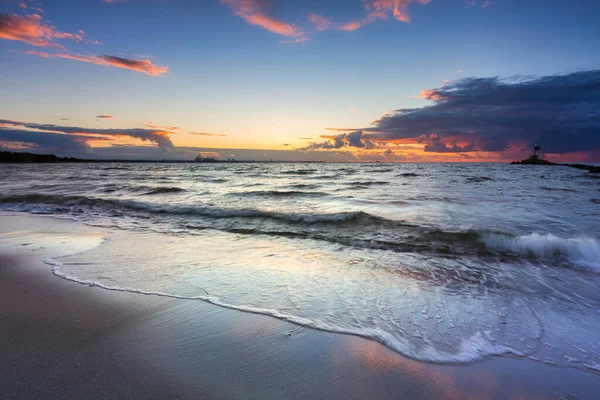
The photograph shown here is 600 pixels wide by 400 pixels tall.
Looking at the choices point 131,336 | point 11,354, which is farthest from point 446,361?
point 11,354

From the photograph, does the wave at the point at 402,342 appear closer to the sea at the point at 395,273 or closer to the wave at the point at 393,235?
the sea at the point at 395,273

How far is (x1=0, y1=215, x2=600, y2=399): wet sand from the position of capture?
2.05 metres

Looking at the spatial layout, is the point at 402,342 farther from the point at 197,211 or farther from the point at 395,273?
the point at 197,211

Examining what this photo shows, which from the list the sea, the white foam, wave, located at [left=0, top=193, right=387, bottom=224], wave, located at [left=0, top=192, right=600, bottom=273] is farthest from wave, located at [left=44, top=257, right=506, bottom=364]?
wave, located at [left=0, top=193, right=387, bottom=224]

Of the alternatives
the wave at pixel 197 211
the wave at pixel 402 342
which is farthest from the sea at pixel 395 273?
the wave at pixel 197 211

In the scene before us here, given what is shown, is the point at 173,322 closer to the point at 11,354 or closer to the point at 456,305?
the point at 11,354

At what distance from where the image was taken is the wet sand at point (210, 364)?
205 centimetres

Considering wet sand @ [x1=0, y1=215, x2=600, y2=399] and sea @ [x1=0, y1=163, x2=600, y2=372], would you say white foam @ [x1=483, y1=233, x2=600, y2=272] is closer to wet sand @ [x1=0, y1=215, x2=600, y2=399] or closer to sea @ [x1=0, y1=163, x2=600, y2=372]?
sea @ [x1=0, y1=163, x2=600, y2=372]

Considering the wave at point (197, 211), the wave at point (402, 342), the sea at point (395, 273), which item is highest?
the wave at point (402, 342)

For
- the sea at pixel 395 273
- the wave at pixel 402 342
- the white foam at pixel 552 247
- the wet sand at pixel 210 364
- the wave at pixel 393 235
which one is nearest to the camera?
the wet sand at pixel 210 364

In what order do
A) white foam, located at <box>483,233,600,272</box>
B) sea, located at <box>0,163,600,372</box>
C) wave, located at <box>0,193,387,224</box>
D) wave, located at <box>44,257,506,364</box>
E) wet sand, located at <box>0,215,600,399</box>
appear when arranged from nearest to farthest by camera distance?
wet sand, located at <box>0,215,600,399</box>
wave, located at <box>44,257,506,364</box>
sea, located at <box>0,163,600,372</box>
white foam, located at <box>483,233,600,272</box>
wave, located at <box>0,193,387,224</box>

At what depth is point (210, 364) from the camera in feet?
7.63

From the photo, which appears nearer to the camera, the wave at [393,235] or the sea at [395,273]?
the sea at [395,273]

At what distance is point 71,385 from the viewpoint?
2.04 metres
